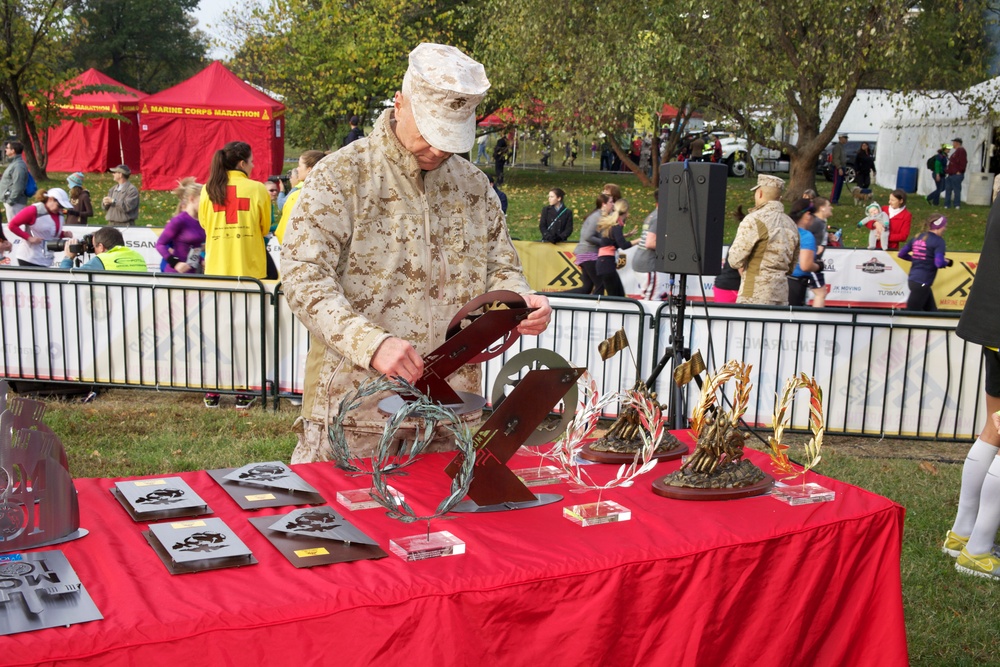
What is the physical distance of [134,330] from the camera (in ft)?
23.2

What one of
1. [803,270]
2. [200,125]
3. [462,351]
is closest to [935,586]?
[462,351]

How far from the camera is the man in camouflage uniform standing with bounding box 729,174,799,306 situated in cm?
802

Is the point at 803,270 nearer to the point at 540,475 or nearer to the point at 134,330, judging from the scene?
the point at 134,330

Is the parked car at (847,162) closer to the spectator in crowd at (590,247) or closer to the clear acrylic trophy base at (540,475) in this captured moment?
the spectator in crowd at (590,247)

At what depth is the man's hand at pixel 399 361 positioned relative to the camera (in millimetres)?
2422

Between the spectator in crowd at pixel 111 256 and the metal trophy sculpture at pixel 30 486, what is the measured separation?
5.35 meters

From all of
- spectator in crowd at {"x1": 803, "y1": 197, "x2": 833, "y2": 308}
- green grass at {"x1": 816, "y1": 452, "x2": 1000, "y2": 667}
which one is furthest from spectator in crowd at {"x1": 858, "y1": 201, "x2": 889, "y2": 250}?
green grass at {"x1": 816, "y1": 452, "x2": 1000, "y2": 667}

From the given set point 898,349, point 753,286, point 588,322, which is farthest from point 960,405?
point 588,322

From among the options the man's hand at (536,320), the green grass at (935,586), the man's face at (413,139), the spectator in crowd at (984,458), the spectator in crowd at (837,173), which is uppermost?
the spectator in crowd at (837,173)

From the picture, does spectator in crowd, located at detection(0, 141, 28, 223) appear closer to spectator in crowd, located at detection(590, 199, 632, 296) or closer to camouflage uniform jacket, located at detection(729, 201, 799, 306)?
spectator in crowd, located at detection(590, 199, 632, 296)

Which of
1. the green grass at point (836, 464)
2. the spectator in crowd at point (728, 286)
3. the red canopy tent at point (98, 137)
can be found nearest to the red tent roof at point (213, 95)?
the red canopy tent at point (98, 137)

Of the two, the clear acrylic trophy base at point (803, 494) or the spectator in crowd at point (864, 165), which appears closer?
the clear acrylic trophy base at point (803, 494)

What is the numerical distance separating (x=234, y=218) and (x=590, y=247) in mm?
4588

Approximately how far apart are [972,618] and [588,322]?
11.0 ft
